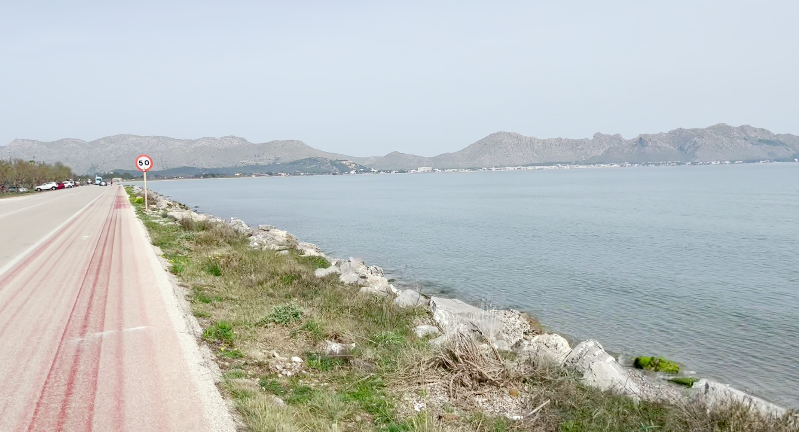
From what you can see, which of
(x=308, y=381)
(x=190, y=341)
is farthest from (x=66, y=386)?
(x=308, y=381)

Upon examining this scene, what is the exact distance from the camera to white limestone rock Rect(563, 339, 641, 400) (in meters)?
8.71

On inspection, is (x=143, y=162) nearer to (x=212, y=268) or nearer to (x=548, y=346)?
(x=212, y=268)

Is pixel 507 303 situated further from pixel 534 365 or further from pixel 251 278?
pixel 534 365

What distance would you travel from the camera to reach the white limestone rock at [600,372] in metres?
8.71

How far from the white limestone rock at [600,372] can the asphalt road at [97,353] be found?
242 inches

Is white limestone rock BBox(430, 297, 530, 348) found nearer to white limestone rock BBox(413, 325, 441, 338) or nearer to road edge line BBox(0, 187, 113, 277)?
white limestone rock BBox(413, 325, 441, 338)

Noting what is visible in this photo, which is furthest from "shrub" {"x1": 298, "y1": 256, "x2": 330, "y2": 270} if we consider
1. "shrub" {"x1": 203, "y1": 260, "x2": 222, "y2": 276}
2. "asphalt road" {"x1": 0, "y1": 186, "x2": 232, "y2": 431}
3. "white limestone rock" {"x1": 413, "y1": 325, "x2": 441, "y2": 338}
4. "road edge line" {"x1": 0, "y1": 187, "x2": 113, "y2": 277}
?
"white limestone rock" {"x1": 413, "y1": 325, "x2": 441, "y2": 338}

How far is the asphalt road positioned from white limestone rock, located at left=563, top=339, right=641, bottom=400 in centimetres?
616

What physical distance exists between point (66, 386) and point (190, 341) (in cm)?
200

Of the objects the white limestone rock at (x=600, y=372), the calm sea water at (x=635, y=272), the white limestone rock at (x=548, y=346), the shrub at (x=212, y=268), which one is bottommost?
the calm sea water at (x=635, y=272)

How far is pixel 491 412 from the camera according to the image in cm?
686

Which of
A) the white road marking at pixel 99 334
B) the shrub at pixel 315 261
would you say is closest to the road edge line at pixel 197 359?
the white road marking at pixel 99 334

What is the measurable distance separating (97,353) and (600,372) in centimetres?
794

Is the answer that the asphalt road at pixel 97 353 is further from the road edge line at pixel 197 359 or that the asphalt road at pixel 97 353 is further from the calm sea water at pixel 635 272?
the calm sea water at pixel 635 272
